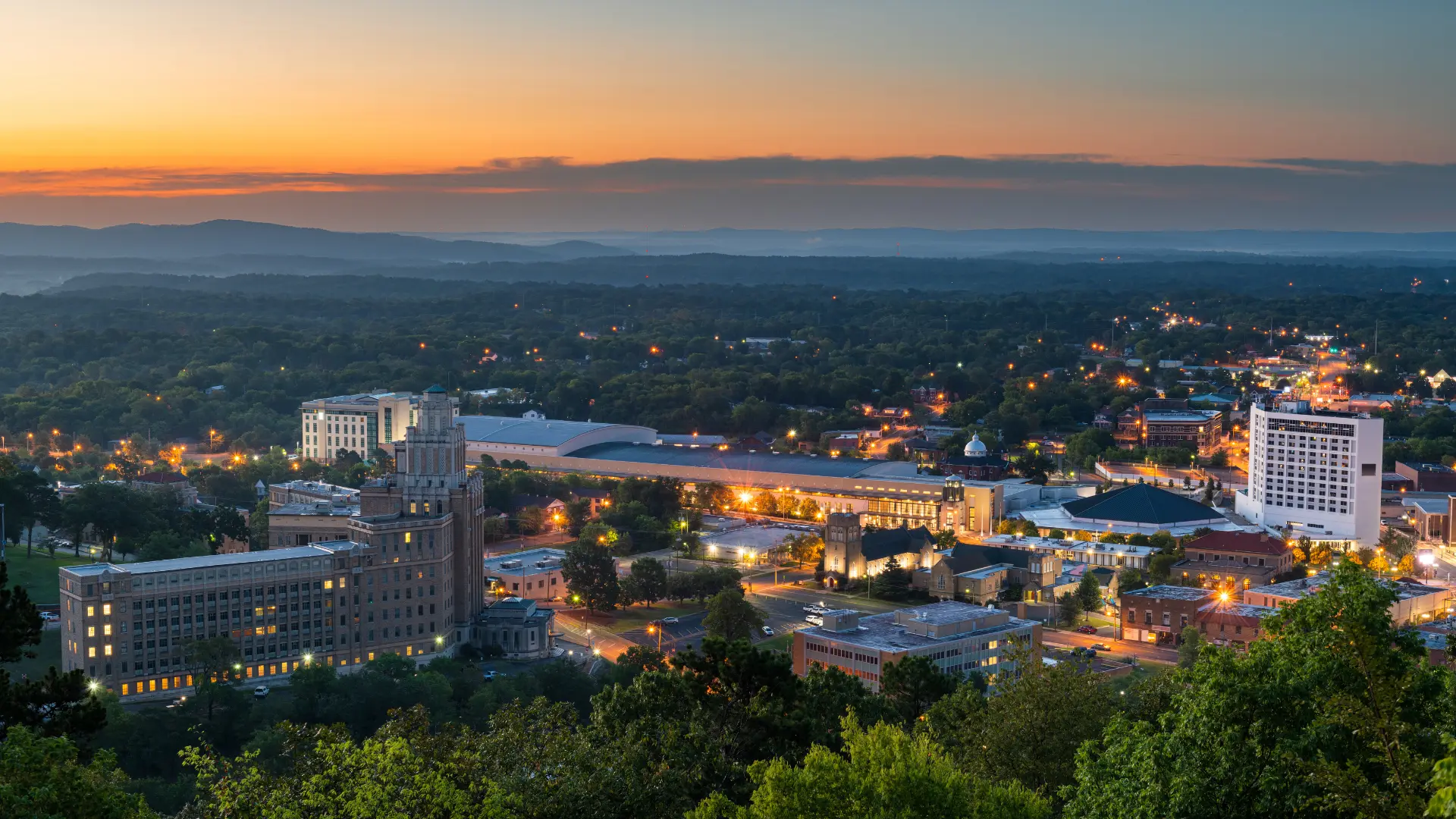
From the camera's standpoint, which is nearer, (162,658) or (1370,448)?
(162,658)

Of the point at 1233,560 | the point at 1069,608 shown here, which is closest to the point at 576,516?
the point at 1069,608

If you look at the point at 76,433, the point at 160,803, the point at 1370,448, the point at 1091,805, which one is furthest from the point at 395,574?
the point at 76,433

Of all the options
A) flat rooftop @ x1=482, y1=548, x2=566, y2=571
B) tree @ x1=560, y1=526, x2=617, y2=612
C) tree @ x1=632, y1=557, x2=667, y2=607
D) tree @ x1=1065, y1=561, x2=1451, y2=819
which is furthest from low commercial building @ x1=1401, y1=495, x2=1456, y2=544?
tree @ x1=1065, y1=561, x2=1451, y2=819

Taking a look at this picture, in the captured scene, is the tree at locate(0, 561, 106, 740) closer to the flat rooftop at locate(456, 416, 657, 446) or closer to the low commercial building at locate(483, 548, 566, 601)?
the low commercial building at locate(483, 548, 566, 601)

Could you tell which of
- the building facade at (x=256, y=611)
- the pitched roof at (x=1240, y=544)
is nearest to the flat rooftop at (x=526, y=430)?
the pitched roof at (x=1240, y=544)

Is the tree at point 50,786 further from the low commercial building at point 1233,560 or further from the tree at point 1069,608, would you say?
the low commercial building at point 1233,560

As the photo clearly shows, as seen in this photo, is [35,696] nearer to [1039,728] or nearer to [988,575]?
[1039,728]

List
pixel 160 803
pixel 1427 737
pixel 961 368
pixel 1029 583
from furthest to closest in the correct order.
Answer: pixel 961 368 < pixel 1029 583 < pixel 160 803 < pixel 1427 737

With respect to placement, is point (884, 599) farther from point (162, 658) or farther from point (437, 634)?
point (162, 658)
